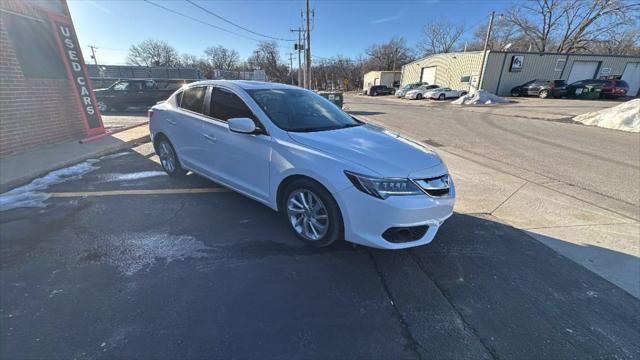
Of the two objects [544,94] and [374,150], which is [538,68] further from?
[374,150]

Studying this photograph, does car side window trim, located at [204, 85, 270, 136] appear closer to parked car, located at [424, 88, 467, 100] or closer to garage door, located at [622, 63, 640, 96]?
parked car, located at [424, 88, 467, 100]

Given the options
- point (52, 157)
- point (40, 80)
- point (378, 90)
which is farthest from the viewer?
point (378, 90)

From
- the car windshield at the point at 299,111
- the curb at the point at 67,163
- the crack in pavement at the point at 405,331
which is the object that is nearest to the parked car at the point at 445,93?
the curb at the point at 67,163

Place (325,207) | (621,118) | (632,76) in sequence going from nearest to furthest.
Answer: (325,207) → (621,118) → (632,76)

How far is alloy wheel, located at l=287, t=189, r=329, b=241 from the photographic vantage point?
2.77 meters

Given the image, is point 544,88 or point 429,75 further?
point 429,75

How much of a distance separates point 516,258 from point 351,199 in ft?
6.33

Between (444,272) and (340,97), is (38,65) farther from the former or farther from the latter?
(340,97)

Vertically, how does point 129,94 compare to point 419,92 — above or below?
above

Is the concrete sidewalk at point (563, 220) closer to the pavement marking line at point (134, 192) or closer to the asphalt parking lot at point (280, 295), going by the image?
the asphalt parking lot at point (280, 295)

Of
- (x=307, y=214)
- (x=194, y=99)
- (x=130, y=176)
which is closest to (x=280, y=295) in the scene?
(x=307, y=214)

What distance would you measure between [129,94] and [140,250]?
15.5m

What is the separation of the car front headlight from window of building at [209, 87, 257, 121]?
4.91 feet

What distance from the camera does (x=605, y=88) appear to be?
73.2 feet
